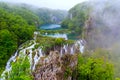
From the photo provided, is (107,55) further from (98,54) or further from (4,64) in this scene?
(4,64)

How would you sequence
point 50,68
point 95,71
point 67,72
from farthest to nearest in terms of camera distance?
point 95,71 < point 67,72 < point 50,68

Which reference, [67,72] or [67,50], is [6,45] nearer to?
[67,50]

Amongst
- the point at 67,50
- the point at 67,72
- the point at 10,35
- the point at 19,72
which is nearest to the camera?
the point at 19,72

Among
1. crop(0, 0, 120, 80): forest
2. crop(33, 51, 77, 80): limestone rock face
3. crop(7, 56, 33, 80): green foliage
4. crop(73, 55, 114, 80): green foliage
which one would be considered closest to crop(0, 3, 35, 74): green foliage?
crop(0, 0, 120, 80): forest

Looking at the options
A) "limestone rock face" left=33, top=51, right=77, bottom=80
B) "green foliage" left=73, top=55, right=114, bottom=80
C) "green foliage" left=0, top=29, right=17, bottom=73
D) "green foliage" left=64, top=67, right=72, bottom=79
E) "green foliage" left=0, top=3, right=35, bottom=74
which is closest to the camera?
"limestone rock face" left=33, top=51, right=77, bottom=80

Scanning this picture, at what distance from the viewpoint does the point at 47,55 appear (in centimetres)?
6912

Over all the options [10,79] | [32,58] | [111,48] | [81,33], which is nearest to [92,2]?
[81,33]

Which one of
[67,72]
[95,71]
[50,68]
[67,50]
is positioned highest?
[67,50]

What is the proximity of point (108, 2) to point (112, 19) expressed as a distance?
20.3 m

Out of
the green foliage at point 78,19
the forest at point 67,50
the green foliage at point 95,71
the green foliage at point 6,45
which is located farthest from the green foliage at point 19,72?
the green foliage at point 78,19

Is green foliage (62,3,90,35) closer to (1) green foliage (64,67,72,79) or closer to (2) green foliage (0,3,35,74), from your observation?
(2) green foliage (0,3,35,74)

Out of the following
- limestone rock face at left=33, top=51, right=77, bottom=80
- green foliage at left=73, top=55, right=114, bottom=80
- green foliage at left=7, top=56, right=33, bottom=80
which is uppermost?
green foliage at left=7, top=56, right=33, bottom=80

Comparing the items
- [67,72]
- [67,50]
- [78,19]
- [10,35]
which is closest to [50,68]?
[67,72]

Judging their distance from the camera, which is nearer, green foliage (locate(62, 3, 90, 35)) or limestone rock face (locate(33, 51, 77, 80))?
limestone rock face (locate(33, 51, 77, 80))
